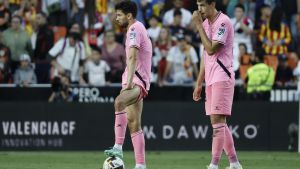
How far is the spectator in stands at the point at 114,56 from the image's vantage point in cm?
2197

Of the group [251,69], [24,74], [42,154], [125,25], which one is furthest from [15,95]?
[125,25]

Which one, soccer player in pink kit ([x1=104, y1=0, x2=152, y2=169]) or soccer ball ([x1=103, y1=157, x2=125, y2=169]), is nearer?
soccer ball ([x1=103, y1=157, x2=125, y2=169])

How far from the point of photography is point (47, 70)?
22.2m

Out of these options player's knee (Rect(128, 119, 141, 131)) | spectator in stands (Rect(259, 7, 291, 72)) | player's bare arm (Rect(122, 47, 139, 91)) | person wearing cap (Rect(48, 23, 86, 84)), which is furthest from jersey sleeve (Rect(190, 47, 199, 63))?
player's bare arm (Rect(122, 47, 139, 91))

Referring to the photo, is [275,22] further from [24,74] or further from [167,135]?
[24,74]

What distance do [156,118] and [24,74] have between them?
3357 mm

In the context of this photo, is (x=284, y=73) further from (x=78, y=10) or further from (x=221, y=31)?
(x=221, y=31)

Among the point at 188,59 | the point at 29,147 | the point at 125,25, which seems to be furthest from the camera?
the point at 188,59

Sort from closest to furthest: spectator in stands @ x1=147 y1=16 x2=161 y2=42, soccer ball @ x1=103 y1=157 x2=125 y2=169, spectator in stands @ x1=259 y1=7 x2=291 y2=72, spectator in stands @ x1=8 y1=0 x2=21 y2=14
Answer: soccer ball @ x1=103 y1=157 x2=125 y2=169
spectator in stands @ x1=259 y1=7 x2=291 y2=72
spectator in stands @ x1=147 y1=16 x2=161 y2=42
spectator in stands @ x1=8 y1=0 x2=21 y2=14

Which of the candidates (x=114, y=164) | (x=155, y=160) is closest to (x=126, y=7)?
(x=114, y=164)

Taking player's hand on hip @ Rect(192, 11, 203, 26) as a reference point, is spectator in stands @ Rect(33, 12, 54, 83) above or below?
below

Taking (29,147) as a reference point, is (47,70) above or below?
above

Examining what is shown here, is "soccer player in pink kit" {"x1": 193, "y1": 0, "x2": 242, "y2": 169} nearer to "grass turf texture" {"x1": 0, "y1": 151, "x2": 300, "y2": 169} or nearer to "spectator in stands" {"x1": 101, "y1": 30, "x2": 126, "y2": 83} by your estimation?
"grass turf texture" {"x1": 0, "y1": 151, "x2": 300, "y2": 169}

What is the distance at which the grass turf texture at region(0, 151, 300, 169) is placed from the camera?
15.0 m
